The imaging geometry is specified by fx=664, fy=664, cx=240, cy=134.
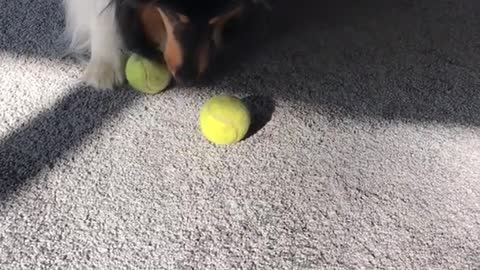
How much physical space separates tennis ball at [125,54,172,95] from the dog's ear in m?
0.13

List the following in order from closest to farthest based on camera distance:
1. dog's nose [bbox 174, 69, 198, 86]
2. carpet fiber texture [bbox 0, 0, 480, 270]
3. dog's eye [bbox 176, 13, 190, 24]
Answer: carpet fiber texture [bbox 0, 0, 480, 270] → dog's eye [bbox 176, 13, 190, 24] → dog's nose [bbox 174, 69, 198, 86]

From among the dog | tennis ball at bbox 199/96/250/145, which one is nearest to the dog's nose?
the dog

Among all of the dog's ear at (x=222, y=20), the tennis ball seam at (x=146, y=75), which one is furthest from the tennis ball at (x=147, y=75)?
the dog's ear at (x=222, y=20)

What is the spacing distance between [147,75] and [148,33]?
8 cm

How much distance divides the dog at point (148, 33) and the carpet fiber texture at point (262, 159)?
51 mm

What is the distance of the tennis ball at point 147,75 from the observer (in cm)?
134

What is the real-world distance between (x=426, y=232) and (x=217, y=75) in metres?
0.57

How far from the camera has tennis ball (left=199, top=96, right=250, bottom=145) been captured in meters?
1.22

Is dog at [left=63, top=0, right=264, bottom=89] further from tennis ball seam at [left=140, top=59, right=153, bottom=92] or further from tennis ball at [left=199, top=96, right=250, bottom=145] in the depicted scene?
tennis ball at [left=199, top=96, right=250, bottom=145]

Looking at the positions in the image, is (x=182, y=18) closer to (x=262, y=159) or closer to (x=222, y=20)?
(x=222, y=20)

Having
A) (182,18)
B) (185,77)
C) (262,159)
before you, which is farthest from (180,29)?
(262,159)

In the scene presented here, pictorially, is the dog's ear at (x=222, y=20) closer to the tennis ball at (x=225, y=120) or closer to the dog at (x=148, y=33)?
the dog at (x=148, y=33)

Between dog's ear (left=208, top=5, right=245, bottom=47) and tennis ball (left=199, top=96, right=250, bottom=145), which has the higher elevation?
dog's ear (left=208, top=5, right=245, bottom=47)

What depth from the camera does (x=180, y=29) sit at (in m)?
1.24
